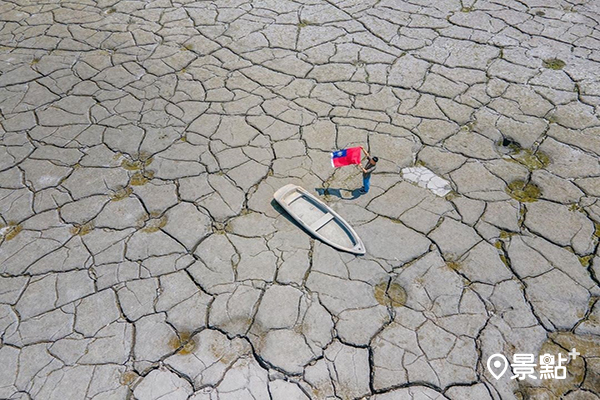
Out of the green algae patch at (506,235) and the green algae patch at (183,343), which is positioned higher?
the green algae patch at (506,235)

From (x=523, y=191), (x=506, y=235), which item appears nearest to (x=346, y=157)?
(x=506, y=235)

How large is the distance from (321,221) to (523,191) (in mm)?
1435

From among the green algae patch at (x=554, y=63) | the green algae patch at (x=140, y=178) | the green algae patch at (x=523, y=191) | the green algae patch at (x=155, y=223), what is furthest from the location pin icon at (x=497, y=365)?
the green algae patch at (x=554, y=63)

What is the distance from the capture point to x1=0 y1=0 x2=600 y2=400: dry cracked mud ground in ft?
8.43

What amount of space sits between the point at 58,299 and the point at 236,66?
268cm

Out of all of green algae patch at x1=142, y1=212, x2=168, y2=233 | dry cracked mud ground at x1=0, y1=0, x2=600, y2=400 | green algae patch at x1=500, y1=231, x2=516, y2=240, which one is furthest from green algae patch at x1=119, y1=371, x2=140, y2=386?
green algae patch at x1=500, y1=231, x2=516, y2=240

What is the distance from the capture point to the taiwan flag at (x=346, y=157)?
323 centimetres

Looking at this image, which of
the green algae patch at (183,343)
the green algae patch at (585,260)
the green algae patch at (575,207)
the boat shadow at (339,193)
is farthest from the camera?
the boat shadow at (339,193)

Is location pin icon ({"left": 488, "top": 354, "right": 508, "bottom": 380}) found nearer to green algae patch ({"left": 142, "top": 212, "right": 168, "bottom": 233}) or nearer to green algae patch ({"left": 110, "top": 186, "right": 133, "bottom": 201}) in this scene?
green algae patch ({"left": 142, "top": 212, "right": 168, "bottom": 233})

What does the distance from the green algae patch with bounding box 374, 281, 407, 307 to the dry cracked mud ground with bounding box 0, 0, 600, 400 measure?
0.01 meters

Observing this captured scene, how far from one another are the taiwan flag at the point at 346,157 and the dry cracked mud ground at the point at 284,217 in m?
0.24

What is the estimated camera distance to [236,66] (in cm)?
462

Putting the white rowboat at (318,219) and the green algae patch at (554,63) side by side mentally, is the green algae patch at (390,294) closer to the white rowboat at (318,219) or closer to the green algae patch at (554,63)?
the white rowboat at (318,219)

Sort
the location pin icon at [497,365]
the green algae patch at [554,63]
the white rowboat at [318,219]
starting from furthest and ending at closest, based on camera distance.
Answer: the green algae patch at [554,63], the white rowboat at [318,219], the location pin icon at [497,365]
